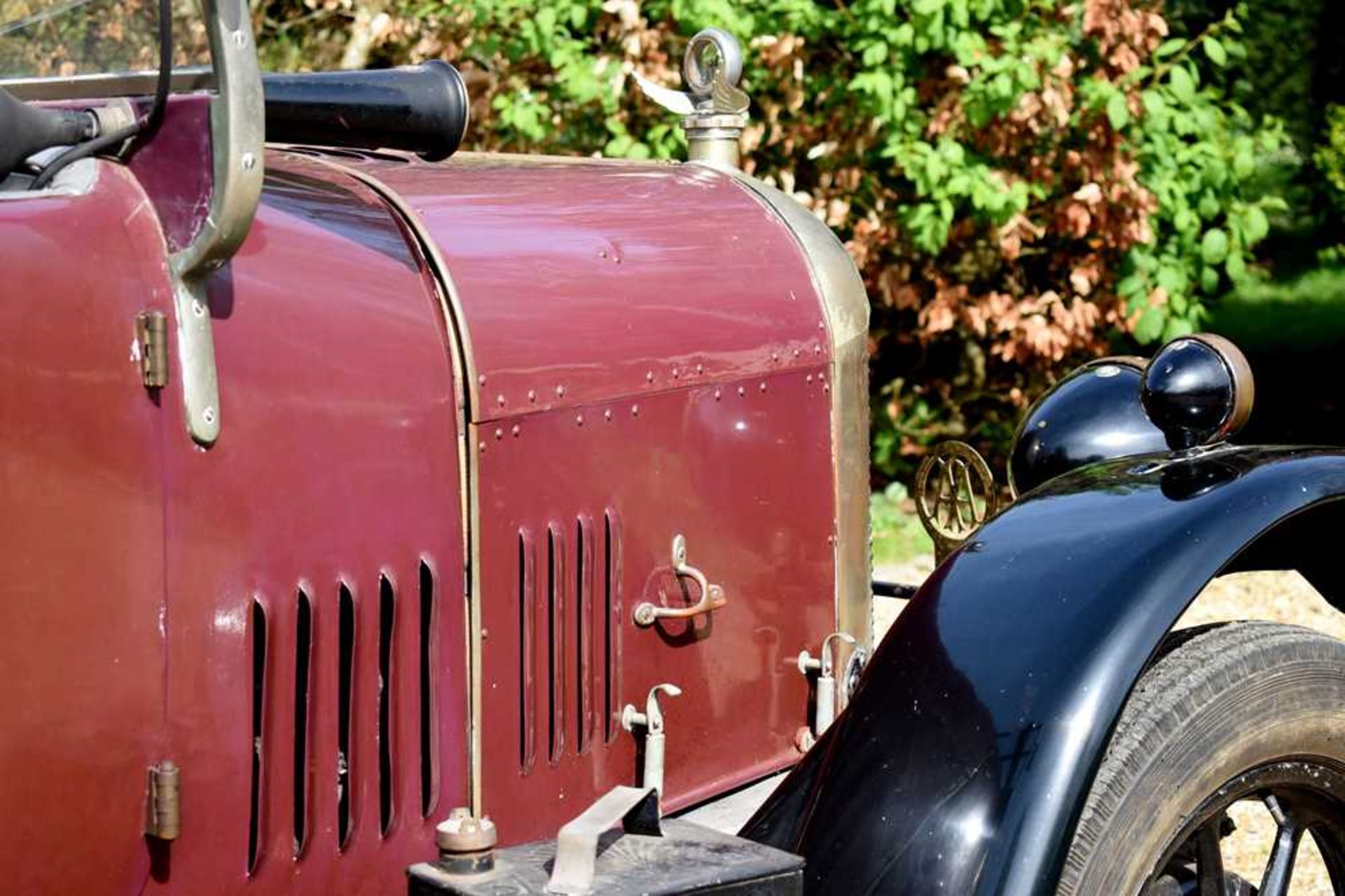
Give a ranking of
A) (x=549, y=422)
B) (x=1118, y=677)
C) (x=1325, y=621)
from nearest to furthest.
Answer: (x=1118, y=677)
(x=549, y=422)
(x=1325, y=621)

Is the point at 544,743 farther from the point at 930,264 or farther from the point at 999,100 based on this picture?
the point at 930,264

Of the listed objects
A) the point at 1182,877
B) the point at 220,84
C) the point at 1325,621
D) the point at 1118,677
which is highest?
the point at 220,84

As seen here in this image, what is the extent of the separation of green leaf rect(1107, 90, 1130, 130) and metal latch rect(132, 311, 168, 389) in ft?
17.9

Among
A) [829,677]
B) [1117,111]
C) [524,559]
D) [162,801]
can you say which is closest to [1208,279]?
[1117,111]

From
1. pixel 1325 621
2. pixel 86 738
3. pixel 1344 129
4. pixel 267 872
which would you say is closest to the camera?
pixel 86 738

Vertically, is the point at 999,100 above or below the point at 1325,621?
above

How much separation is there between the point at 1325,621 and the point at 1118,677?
427 cm

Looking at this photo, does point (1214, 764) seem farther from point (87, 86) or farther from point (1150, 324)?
point (1150, 324)

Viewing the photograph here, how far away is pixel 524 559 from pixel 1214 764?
852mm

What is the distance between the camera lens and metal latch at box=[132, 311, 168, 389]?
5.36 ft

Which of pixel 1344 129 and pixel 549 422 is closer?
pixel 549 422

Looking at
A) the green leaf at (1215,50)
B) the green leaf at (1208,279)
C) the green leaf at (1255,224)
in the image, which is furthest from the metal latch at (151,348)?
the green leaf at (1255,224)

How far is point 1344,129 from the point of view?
371 inches

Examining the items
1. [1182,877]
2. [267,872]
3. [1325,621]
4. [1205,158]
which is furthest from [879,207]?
[267,872]
